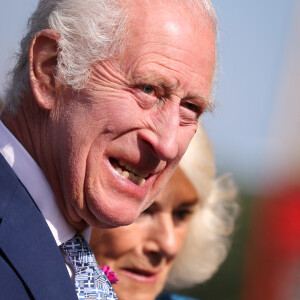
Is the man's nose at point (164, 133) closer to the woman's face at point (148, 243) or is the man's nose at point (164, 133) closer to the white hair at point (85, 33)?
the white hair at point (85, 33)

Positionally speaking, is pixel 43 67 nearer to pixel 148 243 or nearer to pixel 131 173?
pixel 131 173

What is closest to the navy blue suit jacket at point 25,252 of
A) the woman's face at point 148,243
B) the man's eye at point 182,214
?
the woman's face at point 148,243

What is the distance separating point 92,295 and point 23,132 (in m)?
0.57

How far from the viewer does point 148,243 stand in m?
3.55

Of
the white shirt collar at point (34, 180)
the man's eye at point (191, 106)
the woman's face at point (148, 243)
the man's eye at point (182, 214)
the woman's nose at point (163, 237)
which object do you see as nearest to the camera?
the white shirt collar at point (34, 180)

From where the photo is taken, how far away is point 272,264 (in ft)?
15.2

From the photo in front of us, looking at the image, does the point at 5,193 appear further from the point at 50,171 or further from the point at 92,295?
the point at 92,295

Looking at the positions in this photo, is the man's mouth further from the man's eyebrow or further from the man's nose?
the man's eyebrow

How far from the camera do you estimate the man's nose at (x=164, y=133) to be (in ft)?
6.73

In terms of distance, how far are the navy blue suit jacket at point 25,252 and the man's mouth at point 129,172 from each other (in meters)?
0.31

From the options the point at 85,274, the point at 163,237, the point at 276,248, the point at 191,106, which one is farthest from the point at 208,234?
the point at 85,274

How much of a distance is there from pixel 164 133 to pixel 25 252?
58 cm

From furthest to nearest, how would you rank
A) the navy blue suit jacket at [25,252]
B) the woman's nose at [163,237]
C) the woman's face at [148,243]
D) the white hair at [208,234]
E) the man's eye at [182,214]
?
the white hair at [208,234] < the man's eye at [182,214] < the woman's nose at [163,237] < the woman's face at [148,243] < the navy blue suit jacket at [25,252]

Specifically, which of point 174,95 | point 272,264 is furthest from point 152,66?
point 272,264
